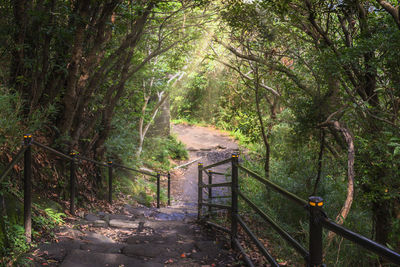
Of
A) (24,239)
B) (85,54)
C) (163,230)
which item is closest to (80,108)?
(85,54)

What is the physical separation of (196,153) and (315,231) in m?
18.1

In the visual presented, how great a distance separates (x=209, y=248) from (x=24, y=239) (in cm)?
195

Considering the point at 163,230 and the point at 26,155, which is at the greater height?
the point at 26,155

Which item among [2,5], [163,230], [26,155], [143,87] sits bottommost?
[163,230]

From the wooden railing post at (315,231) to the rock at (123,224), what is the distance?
3701mm

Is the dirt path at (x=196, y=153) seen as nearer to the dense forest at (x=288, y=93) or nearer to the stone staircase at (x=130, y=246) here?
the dense forest at (x=288, y=93)

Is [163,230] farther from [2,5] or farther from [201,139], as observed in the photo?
[201,139]

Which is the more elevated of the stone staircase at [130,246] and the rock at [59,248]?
the rock at [59,248]

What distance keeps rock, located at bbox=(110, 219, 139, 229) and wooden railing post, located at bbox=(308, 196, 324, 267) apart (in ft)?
12.1

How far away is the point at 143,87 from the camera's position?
1218 cm

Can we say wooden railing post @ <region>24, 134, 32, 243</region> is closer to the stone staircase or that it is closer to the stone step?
the stone staircase

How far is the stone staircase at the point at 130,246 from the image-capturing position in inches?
121

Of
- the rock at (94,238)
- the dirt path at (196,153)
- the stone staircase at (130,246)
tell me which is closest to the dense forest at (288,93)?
the stone staircase at (130,246)

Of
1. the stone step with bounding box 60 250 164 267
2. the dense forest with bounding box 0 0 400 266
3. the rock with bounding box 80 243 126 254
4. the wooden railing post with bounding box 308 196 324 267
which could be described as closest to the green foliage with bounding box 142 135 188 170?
the dense forest with bounding box 0 0 400 266
